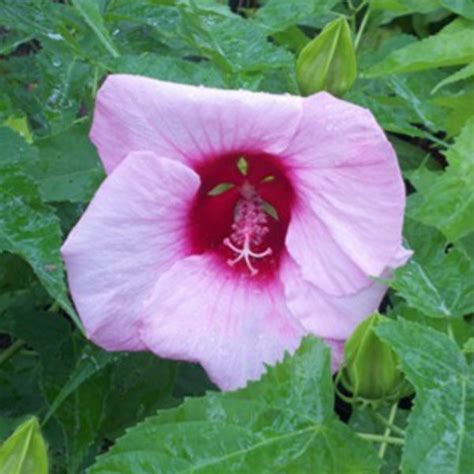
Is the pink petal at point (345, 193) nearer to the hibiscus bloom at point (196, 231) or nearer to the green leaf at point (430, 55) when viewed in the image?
the hibiscus bloom at point (196, 231)

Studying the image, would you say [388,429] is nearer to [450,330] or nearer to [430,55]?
[450,330]

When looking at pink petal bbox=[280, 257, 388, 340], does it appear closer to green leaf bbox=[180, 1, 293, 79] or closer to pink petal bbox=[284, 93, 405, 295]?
pink petal bbox=[284, 93, 405, 295]

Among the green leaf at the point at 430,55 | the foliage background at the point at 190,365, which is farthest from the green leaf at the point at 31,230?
the green leaf at the point at 430,55

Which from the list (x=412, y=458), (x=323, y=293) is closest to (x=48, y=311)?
(x=323, y=293)

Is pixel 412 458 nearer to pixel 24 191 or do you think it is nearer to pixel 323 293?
pixel 323 293

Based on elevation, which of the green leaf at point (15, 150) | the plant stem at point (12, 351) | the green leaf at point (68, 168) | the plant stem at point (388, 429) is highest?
the green leaf at point (15, 150)

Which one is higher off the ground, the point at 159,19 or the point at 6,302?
the point at 159,19
